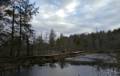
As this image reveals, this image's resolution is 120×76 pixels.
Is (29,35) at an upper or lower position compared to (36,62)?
upper

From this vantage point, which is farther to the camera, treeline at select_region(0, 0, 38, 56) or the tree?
the tree

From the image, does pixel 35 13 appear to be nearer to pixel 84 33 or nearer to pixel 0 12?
pixel 0 12

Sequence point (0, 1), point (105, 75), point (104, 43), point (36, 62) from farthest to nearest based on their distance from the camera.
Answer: point (104, 43)
point (36, 62)
point (0, 1)
point (105, 75)

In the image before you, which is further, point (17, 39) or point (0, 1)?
point (17, 39)

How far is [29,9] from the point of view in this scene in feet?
134

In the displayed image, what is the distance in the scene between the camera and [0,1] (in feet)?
95.1

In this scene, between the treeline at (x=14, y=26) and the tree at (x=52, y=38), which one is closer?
the treeline at (x=14, y=26)

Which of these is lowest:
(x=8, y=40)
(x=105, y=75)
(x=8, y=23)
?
(x=105, y=75)

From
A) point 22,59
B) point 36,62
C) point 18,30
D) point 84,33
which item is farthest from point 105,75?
point 84,33

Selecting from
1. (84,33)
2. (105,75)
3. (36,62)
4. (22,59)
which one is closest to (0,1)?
(22,59)

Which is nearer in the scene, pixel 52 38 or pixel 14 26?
pixel 14 26

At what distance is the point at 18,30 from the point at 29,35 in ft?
14.5

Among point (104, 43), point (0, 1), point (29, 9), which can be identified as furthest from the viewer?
point (104, 43)

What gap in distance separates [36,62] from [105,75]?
17800 millimetres
